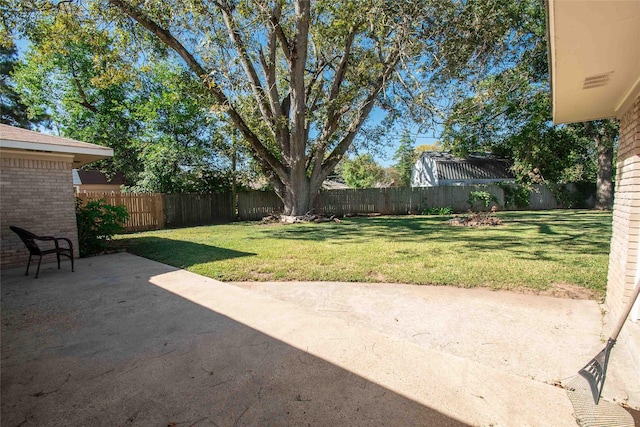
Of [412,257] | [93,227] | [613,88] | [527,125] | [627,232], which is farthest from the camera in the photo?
[527,125]

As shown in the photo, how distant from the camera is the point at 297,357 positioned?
2404 millimetres

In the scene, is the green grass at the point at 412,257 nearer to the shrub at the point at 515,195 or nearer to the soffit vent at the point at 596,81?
the soffit vent at the point at 596,81

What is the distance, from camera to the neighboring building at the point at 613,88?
151cm

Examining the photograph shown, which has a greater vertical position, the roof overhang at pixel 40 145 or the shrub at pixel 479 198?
the roof overhang at pixel 40 145

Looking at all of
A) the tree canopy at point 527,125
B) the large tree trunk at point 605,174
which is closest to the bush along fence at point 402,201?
the tree canopy at point 527,125

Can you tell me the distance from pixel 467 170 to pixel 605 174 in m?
7.82

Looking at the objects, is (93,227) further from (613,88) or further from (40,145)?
(613,88)

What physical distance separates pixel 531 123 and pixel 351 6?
42.5 ft

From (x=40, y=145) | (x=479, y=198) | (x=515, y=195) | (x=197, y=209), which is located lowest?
(x=197, y=209)

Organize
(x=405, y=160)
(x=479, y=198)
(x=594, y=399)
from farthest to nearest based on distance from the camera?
(x=405, y=160) < (x=479, y=198) < (x=594, y=399)

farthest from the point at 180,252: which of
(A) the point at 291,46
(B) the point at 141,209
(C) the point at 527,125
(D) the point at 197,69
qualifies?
(C) the point at 527,125

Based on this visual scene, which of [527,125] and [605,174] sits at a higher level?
[527,125]

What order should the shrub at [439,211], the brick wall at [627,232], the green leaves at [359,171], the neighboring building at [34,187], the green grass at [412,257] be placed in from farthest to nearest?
the green leaves at [359,171], the shrub at [439,211], the neighboring building at [34,187], the green grass at [412,257], the brick wall at [627,232]

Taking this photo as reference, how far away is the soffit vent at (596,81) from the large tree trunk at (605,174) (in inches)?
764
